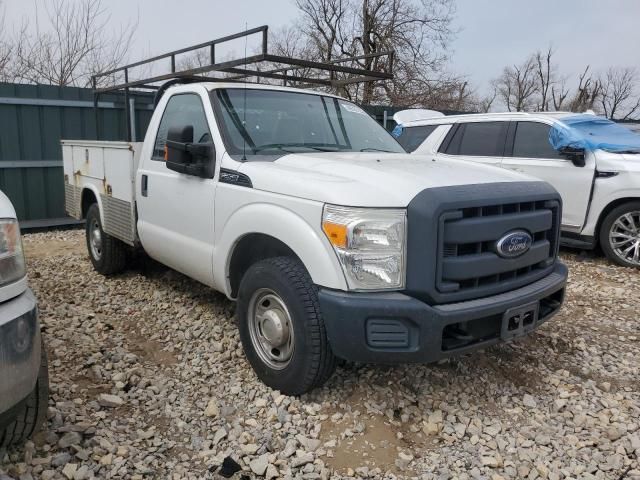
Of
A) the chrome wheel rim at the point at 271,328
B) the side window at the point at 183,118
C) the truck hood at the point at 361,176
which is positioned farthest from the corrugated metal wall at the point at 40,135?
the chrome wheel rim at the point at 271,328

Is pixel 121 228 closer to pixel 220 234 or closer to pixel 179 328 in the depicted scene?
pixel 179 328

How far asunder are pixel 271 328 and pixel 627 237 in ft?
16.9

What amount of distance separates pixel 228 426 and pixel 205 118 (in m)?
2.16

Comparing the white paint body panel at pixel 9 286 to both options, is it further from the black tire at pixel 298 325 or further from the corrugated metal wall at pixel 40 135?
the corrugated metal wall at pixel 40 135

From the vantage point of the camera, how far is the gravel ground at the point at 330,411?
2635 millimetres

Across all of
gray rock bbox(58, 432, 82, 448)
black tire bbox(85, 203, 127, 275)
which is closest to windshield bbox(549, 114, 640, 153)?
black tire bbox(85, 203, 127, 275)

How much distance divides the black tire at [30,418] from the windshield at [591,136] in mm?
6179

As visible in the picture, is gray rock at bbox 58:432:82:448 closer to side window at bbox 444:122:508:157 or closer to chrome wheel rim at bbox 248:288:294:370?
chrome wheel rim at bbox 248:288:294:370

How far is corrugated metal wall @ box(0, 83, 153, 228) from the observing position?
812 centimetres

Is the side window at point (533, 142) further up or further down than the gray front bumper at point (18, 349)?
further up

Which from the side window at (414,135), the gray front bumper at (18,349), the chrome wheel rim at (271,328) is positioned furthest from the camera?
the side window at (414,135)

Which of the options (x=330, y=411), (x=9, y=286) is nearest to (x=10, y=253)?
(x=9, y=286)

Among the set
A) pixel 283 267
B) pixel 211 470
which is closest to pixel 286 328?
pixel 283 267

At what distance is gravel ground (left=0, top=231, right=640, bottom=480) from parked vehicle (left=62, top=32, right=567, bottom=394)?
0.37m
